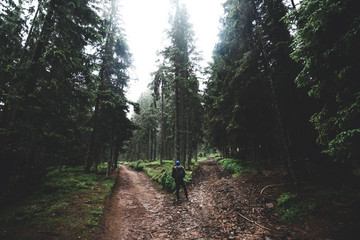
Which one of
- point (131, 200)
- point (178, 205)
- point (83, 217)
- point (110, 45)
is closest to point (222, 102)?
point (178, 205)

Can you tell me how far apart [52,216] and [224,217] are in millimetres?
6828

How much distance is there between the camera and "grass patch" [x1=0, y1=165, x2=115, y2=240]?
4512 millimetres

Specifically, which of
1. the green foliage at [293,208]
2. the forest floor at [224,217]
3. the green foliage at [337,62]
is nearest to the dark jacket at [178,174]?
the forest floor at [224,217]

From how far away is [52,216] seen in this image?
18.3ft

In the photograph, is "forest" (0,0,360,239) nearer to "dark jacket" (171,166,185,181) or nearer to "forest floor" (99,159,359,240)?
"forest floor" (99,159,359,240)

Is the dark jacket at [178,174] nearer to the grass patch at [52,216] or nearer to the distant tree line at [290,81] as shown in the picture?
the distant tree line at [290,81]

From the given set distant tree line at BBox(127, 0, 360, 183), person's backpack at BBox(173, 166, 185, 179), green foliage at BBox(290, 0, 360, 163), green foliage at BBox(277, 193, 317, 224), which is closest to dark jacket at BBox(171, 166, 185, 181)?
person's backpack at BBox(173, 166, 185, 179)

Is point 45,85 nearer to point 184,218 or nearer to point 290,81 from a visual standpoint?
point 184,218

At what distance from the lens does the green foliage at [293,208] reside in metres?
4.84

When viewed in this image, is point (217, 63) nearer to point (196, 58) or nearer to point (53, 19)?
point (196, 58)

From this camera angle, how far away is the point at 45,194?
7.89m

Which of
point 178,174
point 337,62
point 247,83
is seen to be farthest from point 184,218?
point 247,83

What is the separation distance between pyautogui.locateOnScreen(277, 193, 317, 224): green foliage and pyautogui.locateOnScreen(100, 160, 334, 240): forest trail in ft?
1.28

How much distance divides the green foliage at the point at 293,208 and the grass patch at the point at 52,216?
6.95m
